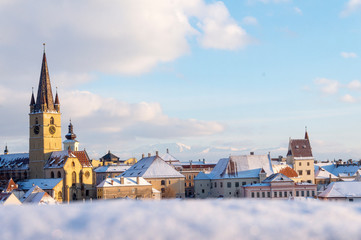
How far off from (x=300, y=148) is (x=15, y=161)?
58822 millimetres

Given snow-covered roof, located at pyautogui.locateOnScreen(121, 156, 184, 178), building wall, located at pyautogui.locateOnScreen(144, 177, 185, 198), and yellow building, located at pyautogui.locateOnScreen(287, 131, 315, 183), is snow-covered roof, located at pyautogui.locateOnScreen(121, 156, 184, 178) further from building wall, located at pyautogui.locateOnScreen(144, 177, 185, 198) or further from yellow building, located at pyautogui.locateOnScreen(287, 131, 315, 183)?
yellow building, located at pyautogui.locateOnScreen(287, 131, 315, 183)

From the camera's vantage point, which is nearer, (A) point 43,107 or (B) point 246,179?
(B) point 246,179

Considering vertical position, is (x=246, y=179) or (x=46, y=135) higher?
(x=46, y=135)

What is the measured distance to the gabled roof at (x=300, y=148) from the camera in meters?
102

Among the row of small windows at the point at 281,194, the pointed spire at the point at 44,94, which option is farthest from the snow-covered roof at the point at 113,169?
the row of small windows at the point at 281,194

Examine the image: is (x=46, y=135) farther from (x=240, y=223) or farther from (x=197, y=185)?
(x=240, y=223)

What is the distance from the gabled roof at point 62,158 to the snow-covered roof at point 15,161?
25.8 feet

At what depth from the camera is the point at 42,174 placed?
328 ft

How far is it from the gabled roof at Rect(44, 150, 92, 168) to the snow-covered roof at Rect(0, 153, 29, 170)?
785 cm

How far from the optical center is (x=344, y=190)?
56.3 m

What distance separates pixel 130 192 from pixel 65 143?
47.3m

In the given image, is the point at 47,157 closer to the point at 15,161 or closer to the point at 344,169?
the point at 15,161

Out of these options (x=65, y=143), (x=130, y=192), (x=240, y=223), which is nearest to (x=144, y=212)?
(x=240, y=223)

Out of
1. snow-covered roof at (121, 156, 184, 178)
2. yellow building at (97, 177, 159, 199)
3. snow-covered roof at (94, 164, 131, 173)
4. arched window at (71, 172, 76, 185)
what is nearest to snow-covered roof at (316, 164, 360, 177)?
snow-covered roof at (121, 156, 184, 178)
